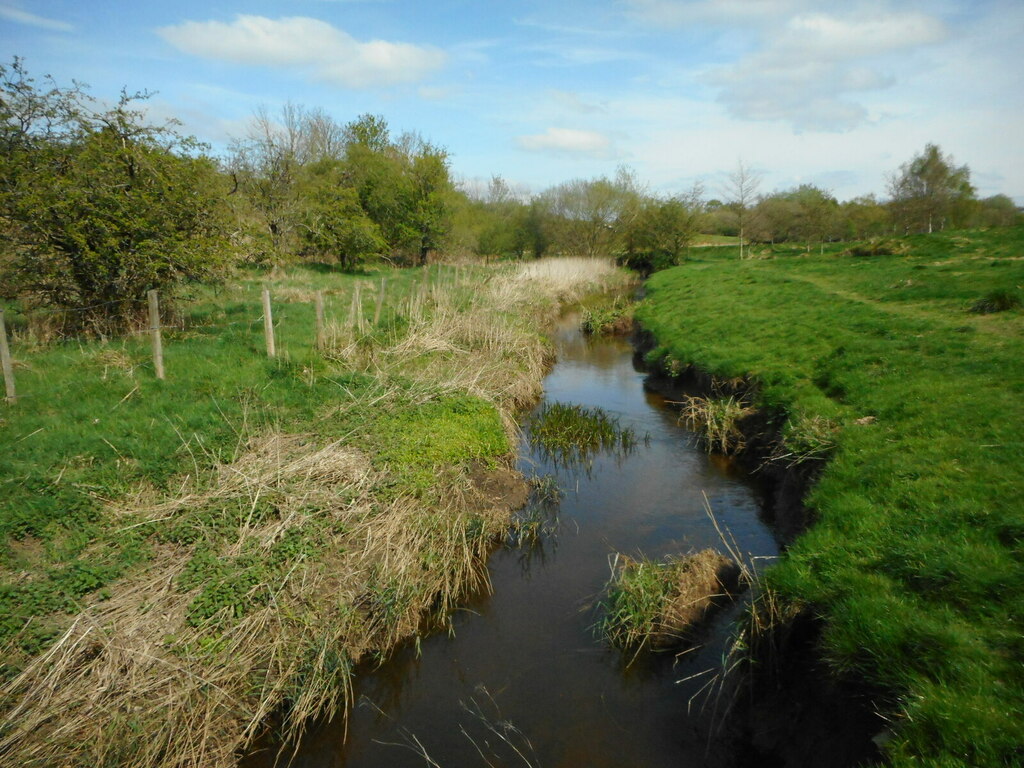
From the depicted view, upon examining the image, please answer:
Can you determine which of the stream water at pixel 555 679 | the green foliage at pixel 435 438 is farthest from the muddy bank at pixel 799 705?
the green foliage at pixel 435 438

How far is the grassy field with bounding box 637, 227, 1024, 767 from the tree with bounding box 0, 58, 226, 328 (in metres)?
12.2

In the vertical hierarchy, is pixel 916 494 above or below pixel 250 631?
above

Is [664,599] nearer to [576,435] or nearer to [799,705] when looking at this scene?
[799,705]

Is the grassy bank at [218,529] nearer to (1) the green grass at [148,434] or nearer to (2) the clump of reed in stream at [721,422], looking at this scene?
(1) the green grass at [148,434]

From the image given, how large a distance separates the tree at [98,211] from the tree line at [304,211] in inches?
1.1

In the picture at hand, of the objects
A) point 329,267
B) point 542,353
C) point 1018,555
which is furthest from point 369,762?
point 329,267

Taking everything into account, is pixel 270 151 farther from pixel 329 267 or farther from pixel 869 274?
pixel 869 274

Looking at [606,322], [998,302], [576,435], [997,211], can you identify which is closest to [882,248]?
[606,322]

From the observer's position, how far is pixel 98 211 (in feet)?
34.3

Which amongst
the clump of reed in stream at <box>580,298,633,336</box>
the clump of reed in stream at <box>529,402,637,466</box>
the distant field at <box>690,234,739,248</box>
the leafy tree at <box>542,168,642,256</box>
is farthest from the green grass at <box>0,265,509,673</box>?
the distant field at <box>690,234,739,248</box>

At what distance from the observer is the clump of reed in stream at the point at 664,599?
5.72 metres

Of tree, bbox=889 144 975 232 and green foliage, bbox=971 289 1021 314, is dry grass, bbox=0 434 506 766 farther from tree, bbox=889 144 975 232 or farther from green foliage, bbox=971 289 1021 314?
tree, bbox=889 144 975 232

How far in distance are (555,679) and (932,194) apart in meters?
38.4

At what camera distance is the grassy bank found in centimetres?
435
